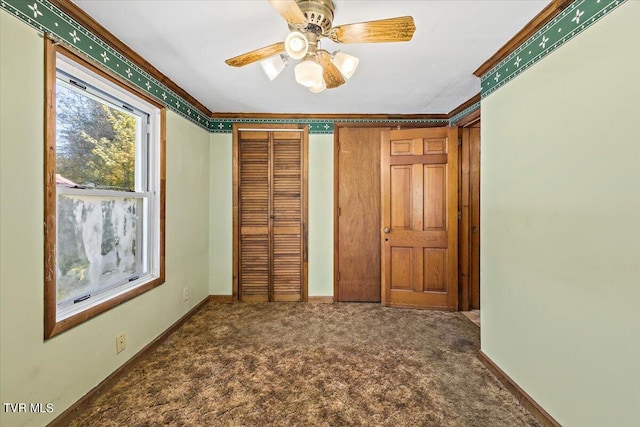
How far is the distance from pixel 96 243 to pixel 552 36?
301cm

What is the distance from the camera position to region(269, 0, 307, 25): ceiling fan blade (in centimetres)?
113

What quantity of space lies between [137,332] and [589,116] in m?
3.03

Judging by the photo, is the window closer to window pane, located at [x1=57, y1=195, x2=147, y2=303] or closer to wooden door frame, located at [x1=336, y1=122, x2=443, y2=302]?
window pane, located at [x1=57, y1=195, x2=147, y2=303]

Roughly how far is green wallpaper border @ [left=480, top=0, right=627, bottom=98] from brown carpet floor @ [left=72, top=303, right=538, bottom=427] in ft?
6.75

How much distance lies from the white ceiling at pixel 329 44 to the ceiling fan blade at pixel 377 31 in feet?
0.83

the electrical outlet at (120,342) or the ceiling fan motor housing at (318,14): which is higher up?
the ceiling fan motor housing at (318,14)

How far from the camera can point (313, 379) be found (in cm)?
189

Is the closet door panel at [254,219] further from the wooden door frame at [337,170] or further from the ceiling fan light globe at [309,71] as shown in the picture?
the ceiling fan light globe at [309,71]

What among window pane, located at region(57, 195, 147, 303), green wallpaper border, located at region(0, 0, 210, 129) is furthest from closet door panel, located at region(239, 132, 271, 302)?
window pane, located at region(57, 195, 147, 303)

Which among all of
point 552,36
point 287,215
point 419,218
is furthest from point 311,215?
point 552,36

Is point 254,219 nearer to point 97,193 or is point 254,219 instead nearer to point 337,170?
point 337,170

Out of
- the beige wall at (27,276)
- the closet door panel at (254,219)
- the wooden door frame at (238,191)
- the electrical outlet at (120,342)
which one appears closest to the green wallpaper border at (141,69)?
the beige wall at (27,276)

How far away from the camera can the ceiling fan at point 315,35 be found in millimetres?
1215

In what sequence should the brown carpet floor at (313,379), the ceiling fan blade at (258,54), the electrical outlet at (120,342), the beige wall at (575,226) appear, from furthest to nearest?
the electrical outlet at (120,342), the brown carpet floor at (313,379), the ceiling fan blade at (258,54), the beige wall at (575,226)
